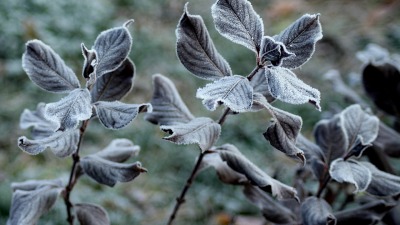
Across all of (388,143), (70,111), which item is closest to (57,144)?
(70,111)

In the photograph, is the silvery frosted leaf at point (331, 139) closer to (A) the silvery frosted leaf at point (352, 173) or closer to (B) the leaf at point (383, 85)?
(A) the silvery frosted leaf at point (352, 173)

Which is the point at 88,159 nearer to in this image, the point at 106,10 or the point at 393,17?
the point at 106,10

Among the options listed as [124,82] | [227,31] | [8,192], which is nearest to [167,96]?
[124,82]

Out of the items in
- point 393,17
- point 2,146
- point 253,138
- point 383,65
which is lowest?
point 2,146

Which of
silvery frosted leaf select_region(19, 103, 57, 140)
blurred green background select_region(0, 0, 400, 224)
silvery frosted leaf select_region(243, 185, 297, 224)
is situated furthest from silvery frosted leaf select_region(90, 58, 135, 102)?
blurred green background select_region(0, 0, 400, 224)

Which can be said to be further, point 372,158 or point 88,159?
point 372,158

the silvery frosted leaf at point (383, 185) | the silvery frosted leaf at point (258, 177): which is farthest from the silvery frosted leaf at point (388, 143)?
the silvery frosted leaf at point (258, 177)
